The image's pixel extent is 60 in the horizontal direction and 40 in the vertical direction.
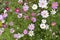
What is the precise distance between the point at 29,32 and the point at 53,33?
268 millimetres

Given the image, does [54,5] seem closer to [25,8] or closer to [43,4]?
[43,4]

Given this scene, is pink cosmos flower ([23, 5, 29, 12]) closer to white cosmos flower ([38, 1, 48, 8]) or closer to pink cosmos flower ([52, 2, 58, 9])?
white cosmos flower ([38, 1, 48, 8])

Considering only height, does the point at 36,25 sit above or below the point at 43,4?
below

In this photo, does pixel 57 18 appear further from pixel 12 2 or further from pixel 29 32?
pixel 12 2

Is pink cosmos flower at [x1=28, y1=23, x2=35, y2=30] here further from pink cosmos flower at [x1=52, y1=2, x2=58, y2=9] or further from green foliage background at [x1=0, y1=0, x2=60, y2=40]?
pink cosmos flower at [x1=52, y1=2, x2=58, y2=9]

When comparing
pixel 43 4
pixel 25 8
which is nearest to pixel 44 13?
pixel 43 4

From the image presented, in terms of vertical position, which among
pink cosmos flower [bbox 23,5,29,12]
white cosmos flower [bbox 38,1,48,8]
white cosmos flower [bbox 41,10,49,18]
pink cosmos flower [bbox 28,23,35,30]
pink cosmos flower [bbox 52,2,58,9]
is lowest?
pink cosmos flower [bbox 28,23,35,30]

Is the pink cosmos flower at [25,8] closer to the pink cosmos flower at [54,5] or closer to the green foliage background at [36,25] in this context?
the green foliage background at [36,25]

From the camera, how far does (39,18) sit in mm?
2896

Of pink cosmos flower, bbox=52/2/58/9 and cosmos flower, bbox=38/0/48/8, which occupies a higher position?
cosmos flower, bbox=38/0/48/8

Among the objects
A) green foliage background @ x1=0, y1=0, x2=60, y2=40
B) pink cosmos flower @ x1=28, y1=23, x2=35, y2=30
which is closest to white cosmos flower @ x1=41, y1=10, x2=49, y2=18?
green foliage background @ x1=0, y1=0, x2=60, y2=40

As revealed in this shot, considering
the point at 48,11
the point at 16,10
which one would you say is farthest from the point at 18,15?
the point at 48,11

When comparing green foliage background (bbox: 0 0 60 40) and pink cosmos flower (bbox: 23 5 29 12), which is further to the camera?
pink cosmos flower (bbox: 23 5 29 12)

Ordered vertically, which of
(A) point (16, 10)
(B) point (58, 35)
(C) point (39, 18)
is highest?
(A) point (16, 10)
